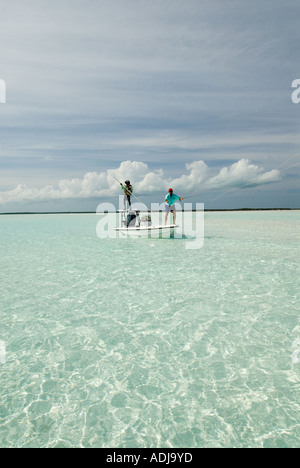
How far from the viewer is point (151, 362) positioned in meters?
5.27

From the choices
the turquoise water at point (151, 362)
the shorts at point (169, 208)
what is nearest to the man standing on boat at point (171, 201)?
the shorts at point (169, 208)

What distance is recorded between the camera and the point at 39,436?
12.0ft

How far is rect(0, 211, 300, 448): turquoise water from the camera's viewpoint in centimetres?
372

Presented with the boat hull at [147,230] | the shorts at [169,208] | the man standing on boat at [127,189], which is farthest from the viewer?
the shorts at [169,208]

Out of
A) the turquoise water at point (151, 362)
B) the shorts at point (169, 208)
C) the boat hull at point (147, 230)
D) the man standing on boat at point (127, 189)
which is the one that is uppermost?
the man standing on boat at point (127, 189)

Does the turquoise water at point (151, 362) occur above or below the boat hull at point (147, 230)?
below

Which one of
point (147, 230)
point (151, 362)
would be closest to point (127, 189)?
point (147, 230)

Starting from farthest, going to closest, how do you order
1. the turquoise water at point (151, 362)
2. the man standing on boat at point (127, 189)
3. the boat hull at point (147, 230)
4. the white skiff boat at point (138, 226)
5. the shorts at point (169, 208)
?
the white skiff boat at point (138, 226), the shorts at point (169, 208), the boat hull at point (147, 230), the man standing on boat at point (127, 189), the turquoise water at point (151, 362)

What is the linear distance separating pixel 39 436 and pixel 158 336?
315cm

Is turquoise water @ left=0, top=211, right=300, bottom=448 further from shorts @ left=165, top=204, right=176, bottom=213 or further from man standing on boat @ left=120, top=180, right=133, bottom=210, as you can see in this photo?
man standing on boat @ left=120, top=180, right=133, bottom=210

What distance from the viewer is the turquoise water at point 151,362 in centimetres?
372

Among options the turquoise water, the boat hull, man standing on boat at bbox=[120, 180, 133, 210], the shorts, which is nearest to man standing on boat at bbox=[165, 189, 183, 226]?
the shorts

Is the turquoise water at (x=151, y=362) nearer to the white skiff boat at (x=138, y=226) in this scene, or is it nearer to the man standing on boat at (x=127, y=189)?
the white skiff boat at (x=138, y=226)
